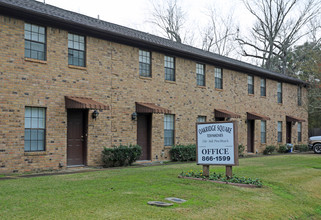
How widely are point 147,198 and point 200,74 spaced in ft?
46.4

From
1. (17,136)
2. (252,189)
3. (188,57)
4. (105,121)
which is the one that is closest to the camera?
(252,189)

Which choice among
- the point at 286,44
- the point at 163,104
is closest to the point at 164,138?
the point at 163,104

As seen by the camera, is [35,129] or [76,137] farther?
[76,137]

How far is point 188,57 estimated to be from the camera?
1964 centimetres

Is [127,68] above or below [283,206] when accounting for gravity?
above

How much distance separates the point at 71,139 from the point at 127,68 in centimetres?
423

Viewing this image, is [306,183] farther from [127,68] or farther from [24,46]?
[24,46]

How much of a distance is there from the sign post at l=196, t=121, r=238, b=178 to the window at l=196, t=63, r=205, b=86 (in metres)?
10.2

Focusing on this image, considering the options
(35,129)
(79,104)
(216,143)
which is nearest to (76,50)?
(79,104)

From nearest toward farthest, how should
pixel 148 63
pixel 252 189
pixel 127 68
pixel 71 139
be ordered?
pixel 252 189 < pixel 71 139 < pixel 127 68 < pixel 148 63

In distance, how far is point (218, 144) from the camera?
1018 centimetres

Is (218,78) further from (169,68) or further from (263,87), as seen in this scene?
(263,87)

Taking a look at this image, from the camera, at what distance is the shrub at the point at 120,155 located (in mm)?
14645

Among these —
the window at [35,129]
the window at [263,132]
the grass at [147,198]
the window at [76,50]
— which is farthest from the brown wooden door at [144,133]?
the window at [263,132]
